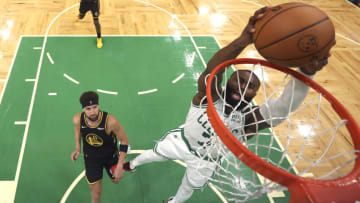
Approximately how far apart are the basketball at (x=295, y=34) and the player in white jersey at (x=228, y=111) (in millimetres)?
61

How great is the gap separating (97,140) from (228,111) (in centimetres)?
123

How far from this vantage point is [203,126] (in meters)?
2.32

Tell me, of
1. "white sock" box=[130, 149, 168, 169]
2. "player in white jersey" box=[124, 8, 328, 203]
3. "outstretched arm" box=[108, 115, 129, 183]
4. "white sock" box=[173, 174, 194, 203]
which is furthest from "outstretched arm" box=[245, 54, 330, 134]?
"outstretched arm" box=[108, 115, 129, 183]

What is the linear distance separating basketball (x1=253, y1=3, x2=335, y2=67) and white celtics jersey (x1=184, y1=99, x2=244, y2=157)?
1.88ft

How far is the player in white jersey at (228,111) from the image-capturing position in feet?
6.18

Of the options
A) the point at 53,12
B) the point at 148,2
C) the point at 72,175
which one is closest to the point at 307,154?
the point at 72,175

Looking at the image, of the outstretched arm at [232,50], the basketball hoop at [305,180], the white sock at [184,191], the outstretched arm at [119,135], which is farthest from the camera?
the white sock at [184,191]

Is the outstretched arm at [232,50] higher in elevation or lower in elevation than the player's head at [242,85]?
higher

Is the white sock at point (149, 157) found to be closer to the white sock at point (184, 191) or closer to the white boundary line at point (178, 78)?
the white sock at point (184, 191)

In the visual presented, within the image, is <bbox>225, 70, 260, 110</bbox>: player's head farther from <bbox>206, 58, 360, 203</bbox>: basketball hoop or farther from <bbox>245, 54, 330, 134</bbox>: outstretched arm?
<bbox>206, 58, 360, 203</bbox>: basketball hoop

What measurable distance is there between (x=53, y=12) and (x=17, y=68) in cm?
211

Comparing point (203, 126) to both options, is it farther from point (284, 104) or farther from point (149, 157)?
Answer: point (149, 157)

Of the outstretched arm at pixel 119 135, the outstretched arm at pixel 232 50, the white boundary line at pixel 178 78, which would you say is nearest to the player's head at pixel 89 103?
the outstretched arm at pixel 119 135

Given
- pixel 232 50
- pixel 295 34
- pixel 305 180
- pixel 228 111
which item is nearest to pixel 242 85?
pixel 228 111
